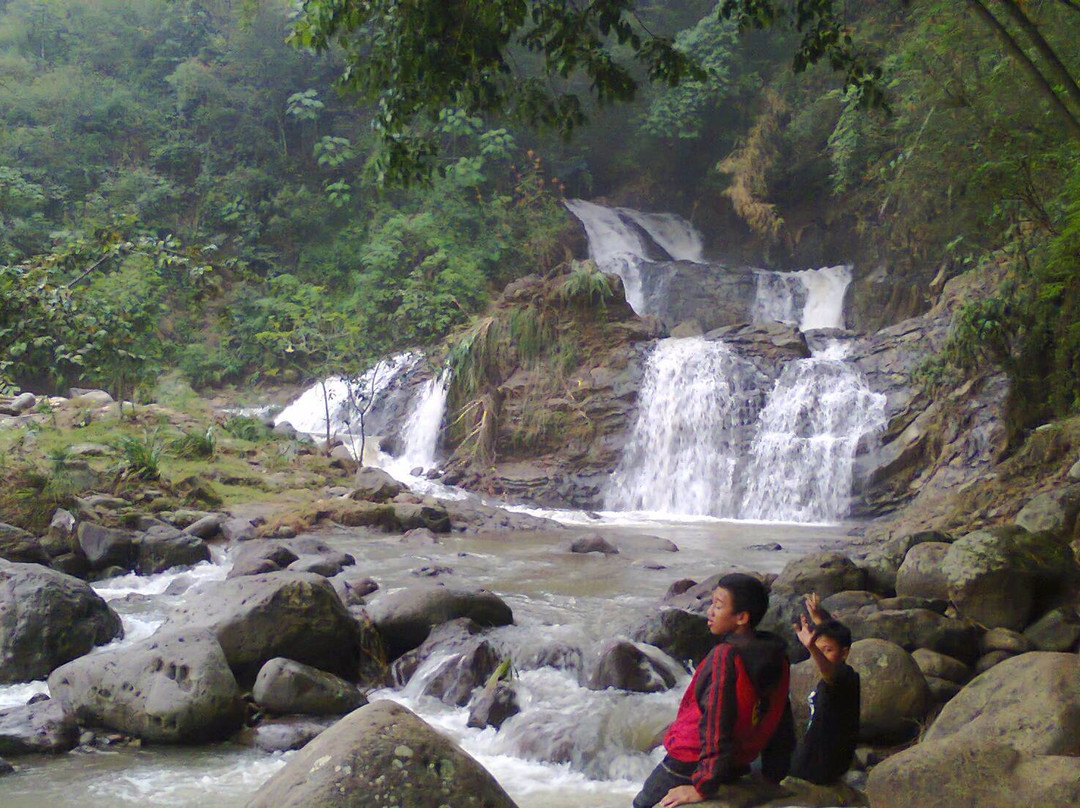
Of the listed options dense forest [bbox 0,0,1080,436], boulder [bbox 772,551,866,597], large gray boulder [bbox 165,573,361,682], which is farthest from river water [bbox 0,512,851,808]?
dense forest [bbox 0,0,1080,436]

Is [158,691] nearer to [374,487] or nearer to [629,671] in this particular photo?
[629,671]

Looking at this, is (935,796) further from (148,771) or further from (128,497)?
(128,497)

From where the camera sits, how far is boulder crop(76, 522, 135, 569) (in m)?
8.61

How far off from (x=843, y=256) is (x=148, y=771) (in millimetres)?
20449

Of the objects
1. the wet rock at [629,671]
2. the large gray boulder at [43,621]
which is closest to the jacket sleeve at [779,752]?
the wet rock at [629,671]

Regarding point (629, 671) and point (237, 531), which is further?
point (237, 531)

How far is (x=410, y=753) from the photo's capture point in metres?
3.34

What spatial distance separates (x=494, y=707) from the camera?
5410mm

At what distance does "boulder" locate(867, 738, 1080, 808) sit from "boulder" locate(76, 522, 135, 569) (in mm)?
7590

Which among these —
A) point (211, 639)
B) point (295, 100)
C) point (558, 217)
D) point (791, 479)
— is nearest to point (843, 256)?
point (558, 217)

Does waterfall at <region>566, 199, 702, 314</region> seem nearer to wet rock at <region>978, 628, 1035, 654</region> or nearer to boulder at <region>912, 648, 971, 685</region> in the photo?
wet rock at <region>978, 628, 1035, 654</region>

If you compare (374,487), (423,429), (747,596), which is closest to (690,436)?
(423,429)


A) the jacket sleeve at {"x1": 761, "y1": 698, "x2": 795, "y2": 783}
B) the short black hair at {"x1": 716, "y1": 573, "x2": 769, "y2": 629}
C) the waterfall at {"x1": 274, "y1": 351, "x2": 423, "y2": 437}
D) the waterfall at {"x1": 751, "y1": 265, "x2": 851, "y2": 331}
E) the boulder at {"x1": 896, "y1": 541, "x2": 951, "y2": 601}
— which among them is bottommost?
the jacket sleeve at {"x1": 761, "y1": 698, "x2": 795, "y2": 783}

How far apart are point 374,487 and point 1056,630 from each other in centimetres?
941
